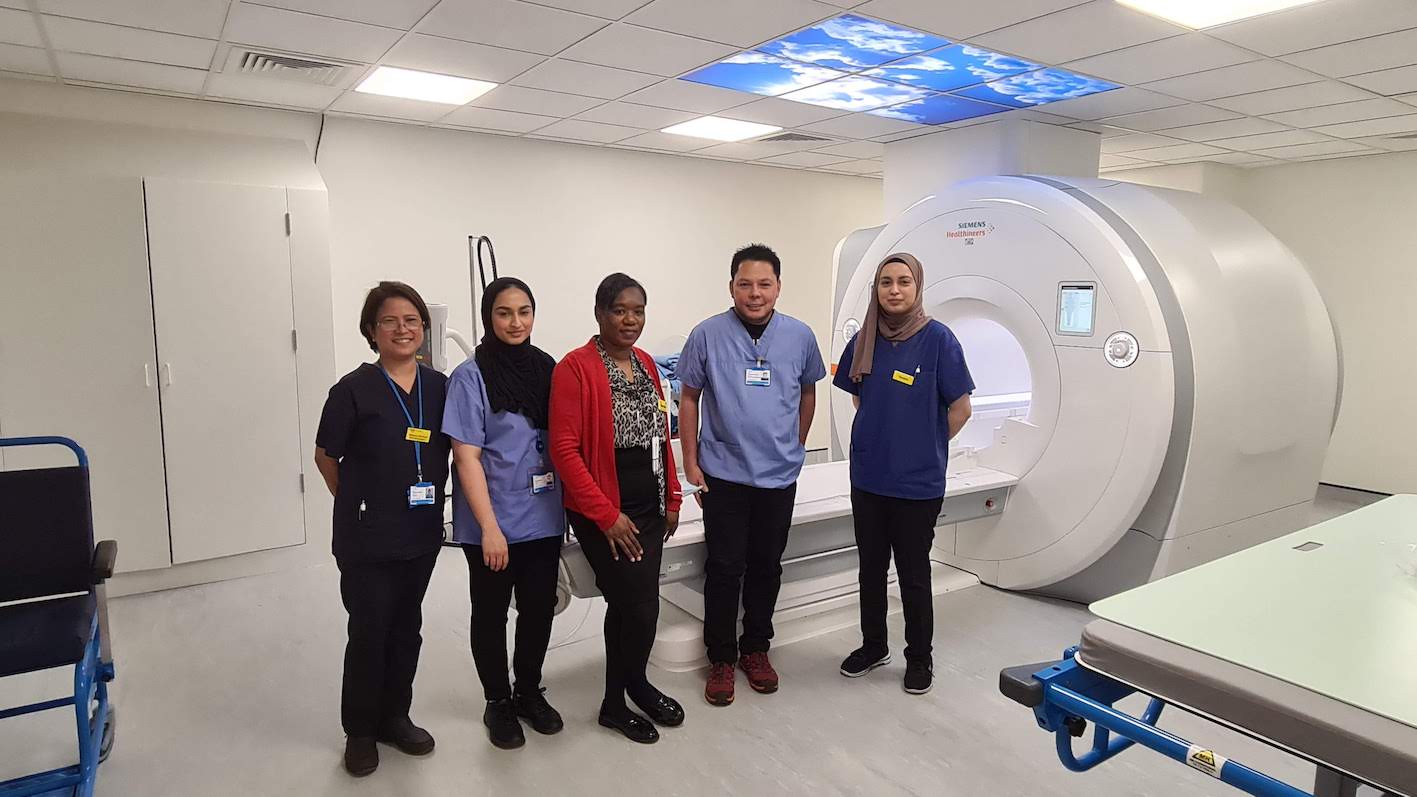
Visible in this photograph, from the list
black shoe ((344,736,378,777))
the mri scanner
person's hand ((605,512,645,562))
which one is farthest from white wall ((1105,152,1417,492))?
black shoe ((344,736,378,777))

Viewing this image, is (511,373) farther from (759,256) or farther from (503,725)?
(503,725)

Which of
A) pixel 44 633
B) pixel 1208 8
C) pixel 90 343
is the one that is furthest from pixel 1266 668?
pixel 90 343

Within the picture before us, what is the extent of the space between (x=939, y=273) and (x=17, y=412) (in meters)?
3.81

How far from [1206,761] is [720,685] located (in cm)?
157

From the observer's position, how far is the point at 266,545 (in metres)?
3.81

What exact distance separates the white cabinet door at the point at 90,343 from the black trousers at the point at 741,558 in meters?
2.54

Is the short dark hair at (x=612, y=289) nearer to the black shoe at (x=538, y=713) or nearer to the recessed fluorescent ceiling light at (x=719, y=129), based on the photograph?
the black shoe at (x=538, y=713)

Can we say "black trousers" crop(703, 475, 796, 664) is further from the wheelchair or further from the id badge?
the wheelchair

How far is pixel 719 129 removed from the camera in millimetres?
4582

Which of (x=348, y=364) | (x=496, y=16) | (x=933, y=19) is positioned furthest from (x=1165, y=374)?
(x=348, y=364)

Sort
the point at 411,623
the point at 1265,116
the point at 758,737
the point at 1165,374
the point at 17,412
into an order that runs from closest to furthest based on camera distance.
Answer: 1. the point at 411,623
2. the point at 758,737
3. the point at 1165,374
4. the point at 17,412
5. the point at 1265,116

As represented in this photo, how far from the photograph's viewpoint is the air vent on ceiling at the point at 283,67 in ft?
10.2

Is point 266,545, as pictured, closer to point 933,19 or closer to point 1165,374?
point 933,19

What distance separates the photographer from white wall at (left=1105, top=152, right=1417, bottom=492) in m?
5.24
